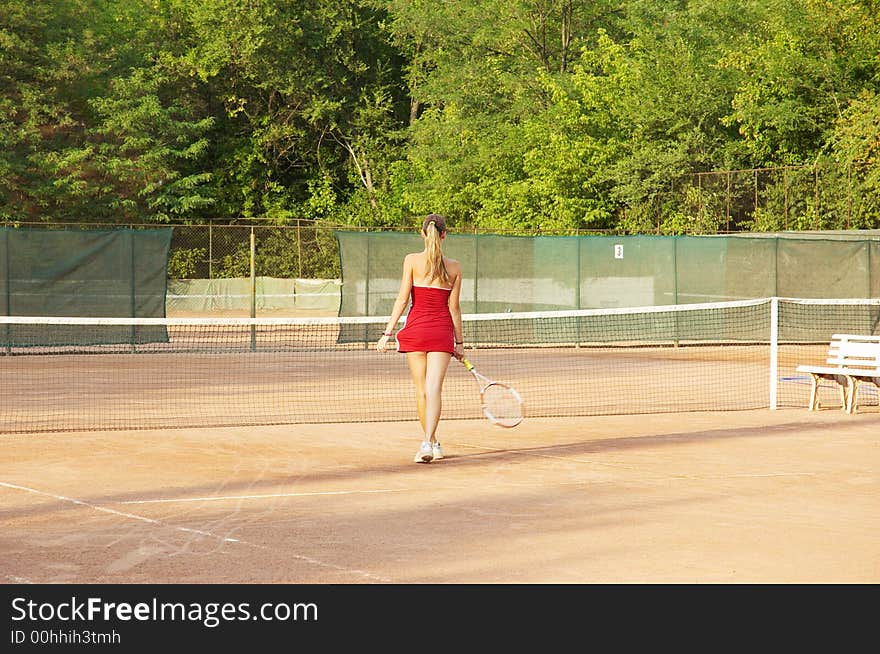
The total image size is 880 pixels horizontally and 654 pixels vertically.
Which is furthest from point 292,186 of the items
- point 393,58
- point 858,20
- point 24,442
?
point 24,442

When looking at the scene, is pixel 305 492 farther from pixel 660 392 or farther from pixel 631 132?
pixel 631 132

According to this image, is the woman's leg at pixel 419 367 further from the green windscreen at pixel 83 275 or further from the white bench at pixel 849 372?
the green windscreen at pixel 83 275

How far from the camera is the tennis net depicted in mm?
12835

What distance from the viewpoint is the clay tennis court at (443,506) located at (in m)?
5.80

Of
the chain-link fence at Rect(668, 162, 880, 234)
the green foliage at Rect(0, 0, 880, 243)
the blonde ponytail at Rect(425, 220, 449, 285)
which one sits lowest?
the blonde ponytail at Rect(425, 220, 449, 285)

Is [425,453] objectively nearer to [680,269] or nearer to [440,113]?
[680,269]

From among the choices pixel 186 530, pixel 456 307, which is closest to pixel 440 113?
pixel 456 307

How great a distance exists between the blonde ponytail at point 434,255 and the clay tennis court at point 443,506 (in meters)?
1.37

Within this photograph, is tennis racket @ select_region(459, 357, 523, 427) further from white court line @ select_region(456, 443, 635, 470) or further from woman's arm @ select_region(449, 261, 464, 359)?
woman's arm @ select_region(449, 261, 464, 359)

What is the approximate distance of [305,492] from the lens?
792 cm

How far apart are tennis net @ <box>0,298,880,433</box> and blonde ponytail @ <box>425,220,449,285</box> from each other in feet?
11.2

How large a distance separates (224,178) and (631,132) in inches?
690

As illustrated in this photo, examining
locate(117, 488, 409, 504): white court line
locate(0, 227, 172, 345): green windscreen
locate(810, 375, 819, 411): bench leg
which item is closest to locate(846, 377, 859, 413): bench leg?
locate(810, 375, 819, 411): bench leg

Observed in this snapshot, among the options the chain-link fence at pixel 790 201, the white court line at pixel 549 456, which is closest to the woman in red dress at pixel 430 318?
the white court line at pixel 549 456
